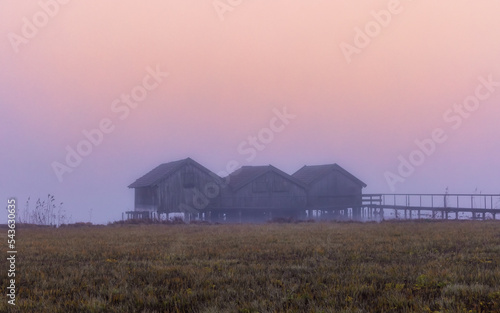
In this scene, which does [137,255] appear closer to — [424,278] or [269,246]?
[269,246]

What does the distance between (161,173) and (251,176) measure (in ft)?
32.0

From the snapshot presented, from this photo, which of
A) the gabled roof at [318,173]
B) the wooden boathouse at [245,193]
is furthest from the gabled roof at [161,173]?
the gabled roof at [318,173]

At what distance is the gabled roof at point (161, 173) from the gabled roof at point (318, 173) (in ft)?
37.4

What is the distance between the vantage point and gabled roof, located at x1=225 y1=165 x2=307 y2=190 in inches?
2377

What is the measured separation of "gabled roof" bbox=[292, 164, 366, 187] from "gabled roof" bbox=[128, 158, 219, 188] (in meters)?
11.4

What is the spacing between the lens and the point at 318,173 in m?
64.4

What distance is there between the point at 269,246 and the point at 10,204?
301 inches

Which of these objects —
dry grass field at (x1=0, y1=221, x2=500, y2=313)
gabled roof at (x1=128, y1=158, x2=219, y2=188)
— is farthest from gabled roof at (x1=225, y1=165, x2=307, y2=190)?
dry grass field at (x1=0, y1=221, x2=500, y2=313)

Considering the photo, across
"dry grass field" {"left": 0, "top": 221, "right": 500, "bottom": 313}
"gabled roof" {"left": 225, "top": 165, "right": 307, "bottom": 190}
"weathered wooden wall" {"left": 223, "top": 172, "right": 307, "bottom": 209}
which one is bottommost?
"dry grass field" {"left": 0, "top": 221, "right": 500, "bottom": 313}

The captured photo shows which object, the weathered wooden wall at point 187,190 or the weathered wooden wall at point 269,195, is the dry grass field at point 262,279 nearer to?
the weathered wooden wall at point 187,190

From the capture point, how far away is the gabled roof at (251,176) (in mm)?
60375

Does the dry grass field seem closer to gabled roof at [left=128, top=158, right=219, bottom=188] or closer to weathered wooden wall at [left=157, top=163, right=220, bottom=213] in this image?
weathered wooden wall at [left=157, top=163, right=220, bottom=213]

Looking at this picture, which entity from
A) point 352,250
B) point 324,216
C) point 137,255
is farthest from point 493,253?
point 324,216

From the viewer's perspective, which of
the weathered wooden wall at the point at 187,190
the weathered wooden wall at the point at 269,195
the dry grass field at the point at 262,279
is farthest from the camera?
the weathered wooden wall at the point at 269,195
